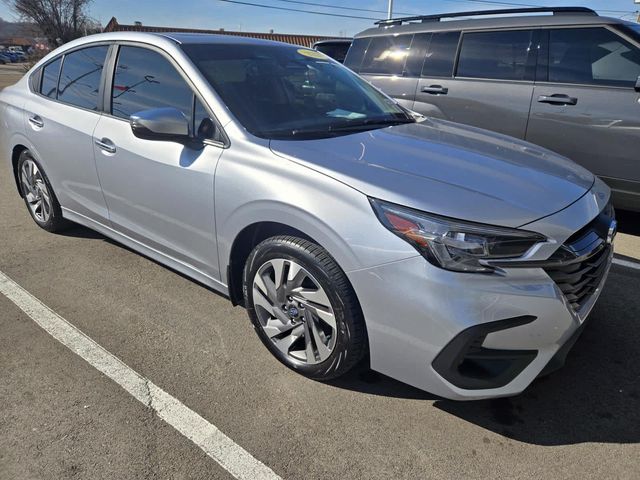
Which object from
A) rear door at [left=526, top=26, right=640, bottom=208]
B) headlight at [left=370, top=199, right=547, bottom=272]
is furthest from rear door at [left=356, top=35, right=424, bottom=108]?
headlight at [left=370, top=199, right=547, bottom=272]

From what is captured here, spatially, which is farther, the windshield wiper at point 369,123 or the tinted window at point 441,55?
the tinted window at point 441,55

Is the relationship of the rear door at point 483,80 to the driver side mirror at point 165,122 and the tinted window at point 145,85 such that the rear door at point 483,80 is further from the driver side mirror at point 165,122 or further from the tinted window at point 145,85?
the driver side mirror at point 165,122

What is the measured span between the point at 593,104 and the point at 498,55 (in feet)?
3.85

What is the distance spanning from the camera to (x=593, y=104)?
15.1 feet

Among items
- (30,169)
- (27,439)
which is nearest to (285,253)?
(27,439)

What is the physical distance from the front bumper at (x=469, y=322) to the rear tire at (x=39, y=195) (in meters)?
3.15

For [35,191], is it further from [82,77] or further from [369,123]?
[369,123]

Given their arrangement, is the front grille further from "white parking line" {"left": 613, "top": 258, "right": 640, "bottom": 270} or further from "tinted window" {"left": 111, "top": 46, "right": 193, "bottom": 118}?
"tinted window" {"left": 111, "top": 46, "right": 193, "bottom": 118}

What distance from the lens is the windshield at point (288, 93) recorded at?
2770 mm

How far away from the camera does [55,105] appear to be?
3.90m

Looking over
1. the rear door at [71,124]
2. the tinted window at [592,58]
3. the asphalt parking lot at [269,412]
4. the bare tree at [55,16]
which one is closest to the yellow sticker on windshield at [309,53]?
the rear door at [71,124]

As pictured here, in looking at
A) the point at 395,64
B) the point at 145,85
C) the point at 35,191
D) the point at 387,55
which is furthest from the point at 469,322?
the point at 387,55

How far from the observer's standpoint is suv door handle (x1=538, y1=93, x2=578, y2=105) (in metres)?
4.71

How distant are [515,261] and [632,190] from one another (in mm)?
3192
